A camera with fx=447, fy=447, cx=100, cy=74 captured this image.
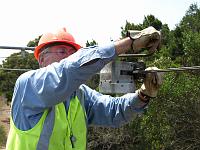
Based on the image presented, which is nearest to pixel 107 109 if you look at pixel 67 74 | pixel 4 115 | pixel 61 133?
pixel 61 133

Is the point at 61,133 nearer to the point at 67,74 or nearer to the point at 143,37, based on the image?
the point at 67,74

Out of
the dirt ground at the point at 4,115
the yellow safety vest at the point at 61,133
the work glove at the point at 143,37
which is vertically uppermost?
the work glove at the point at 143,37

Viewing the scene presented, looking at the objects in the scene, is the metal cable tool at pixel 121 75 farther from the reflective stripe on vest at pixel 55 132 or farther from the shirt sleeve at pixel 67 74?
the shirt sleeve at pixel 67 74

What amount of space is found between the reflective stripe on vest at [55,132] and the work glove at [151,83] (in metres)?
0.37

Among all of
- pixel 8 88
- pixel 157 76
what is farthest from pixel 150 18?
pixel 157 76

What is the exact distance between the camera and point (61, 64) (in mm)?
2074

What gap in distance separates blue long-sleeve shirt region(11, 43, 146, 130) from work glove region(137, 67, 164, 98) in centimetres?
8

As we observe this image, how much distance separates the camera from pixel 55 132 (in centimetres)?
229

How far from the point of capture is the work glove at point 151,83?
8.01 feet

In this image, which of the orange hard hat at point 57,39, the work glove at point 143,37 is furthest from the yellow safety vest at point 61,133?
the work glove at point 143,37

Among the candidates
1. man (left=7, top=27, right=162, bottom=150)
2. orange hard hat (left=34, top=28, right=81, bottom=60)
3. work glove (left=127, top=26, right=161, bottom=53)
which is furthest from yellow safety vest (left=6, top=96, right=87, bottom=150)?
work glove (left=127, top=26, right=161, bottom=53)

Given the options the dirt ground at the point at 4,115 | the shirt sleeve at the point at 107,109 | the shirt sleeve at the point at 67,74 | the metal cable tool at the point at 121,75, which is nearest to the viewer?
the shirt sleeve at the point at 67,74

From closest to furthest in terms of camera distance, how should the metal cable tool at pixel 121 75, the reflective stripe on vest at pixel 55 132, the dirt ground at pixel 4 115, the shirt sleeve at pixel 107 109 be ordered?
1. the reflective stripe on vest at pixel 55 132
2. the metal cable tool at pixel 121 75
3. the shirt sleeve at pixel 107 109
4. the dirt ground at pixel 4 115

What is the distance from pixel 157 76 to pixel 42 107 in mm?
664
